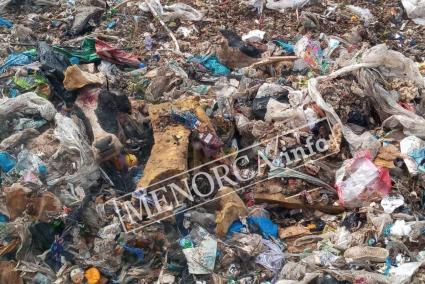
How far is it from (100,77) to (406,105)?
2.64 metres

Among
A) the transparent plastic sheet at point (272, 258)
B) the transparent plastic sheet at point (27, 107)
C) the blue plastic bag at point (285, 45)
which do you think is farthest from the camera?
the blue plastic bag at point (285, 45)

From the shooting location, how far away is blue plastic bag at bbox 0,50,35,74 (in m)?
5.20

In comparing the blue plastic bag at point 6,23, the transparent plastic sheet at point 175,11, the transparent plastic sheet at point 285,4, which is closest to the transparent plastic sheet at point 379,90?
the transparent plastic sheet at point 285,4

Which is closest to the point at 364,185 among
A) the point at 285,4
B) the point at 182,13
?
the point at 285,4

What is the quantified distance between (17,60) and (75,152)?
1687 mm

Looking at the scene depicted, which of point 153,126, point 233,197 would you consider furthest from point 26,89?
point 233,197

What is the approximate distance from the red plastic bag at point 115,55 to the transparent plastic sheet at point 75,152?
1.19m

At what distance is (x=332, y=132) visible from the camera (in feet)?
13.8

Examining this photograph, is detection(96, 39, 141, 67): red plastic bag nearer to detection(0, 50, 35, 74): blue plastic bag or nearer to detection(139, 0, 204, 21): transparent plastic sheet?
detection(0, 50, 35, 74): blue plastic bag

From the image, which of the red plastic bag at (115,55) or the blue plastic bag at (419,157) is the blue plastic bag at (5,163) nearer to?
the red plastic bag at (115,55)

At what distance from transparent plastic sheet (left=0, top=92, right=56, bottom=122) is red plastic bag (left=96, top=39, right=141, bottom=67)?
0.99m

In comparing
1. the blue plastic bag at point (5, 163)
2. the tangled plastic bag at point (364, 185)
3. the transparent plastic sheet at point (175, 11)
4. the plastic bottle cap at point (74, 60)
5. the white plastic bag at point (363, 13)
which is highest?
the plastic bottle cap at point (74, 60)

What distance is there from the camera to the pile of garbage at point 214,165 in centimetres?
356

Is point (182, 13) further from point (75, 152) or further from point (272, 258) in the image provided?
point (272, 258)
